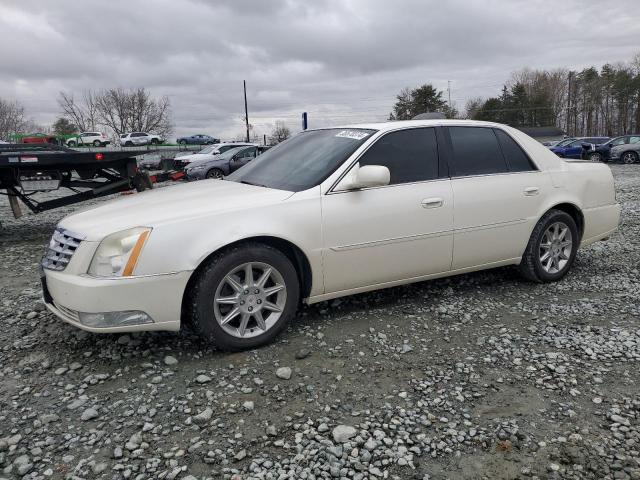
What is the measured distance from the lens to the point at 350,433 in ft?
8.23

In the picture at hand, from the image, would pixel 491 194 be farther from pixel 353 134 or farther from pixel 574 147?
pixel 574 147

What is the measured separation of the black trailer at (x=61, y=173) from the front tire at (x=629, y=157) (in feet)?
79.4

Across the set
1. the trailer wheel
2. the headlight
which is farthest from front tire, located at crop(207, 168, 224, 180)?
the headlight

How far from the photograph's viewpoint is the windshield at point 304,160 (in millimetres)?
3787

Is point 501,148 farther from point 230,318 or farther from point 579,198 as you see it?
point 230,318

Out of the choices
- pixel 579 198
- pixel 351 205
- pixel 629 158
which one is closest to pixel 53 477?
pixel 351 205

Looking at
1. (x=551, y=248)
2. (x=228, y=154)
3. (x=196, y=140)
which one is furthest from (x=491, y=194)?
(x=196, y=140)

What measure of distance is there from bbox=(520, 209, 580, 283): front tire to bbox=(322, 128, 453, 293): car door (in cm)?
102

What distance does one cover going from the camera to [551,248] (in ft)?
15.7

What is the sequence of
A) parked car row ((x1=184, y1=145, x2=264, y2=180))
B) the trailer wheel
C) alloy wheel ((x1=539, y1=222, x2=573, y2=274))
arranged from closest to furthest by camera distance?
alloy wheel ((x1=539, y1=222, x2=573, y2=274))
the trailer wheel
parked car row ((x1=184, y1=145, x2=264, y2=180))

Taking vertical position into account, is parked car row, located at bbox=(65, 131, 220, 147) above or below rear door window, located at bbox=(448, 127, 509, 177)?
above

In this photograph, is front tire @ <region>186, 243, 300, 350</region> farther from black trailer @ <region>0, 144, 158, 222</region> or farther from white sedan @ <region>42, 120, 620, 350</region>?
black trailer @ <region>0, 144, 158, 222</region>

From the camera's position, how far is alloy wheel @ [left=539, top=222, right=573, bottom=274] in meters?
4.74

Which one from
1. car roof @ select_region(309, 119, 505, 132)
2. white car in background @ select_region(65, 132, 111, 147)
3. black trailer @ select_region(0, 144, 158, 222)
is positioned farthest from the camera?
white car in background @ select_region(65, 132, 111, 147)
